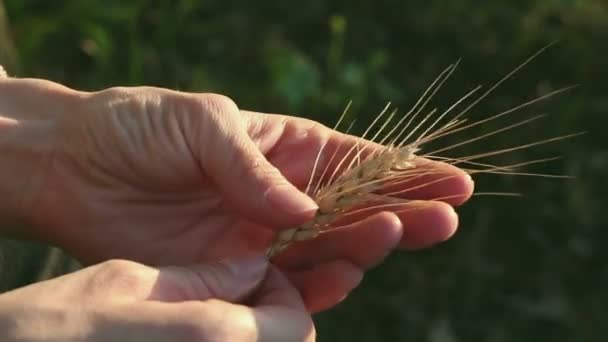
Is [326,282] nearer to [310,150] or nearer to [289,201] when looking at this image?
[289,201]

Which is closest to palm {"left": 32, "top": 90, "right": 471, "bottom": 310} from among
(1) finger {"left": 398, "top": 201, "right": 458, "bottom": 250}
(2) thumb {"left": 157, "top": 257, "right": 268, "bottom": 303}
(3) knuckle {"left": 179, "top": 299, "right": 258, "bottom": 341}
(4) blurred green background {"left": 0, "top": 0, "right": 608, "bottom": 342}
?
(1) finger {"left": 398, "top": 201, "right": 458, "bottom": 250}

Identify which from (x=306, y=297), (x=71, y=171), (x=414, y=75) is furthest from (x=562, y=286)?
(x=71, y=171)

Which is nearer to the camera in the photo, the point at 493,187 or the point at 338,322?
the point at 338,322

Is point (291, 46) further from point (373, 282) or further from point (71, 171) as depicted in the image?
point (71, 171)

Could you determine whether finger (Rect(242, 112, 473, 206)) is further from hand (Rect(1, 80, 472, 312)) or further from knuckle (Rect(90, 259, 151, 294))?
knuckle (Rect(90, 259, 151, 294))

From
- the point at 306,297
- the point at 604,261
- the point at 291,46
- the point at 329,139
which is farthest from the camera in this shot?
the point at 291,46

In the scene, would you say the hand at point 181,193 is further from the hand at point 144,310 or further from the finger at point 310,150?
the hand at point 144,310

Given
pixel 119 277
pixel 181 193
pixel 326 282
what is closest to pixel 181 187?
pixel 181 193

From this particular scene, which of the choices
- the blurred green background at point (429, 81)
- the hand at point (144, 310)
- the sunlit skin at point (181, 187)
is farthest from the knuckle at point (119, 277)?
the blurred green background at point (429, 81)
